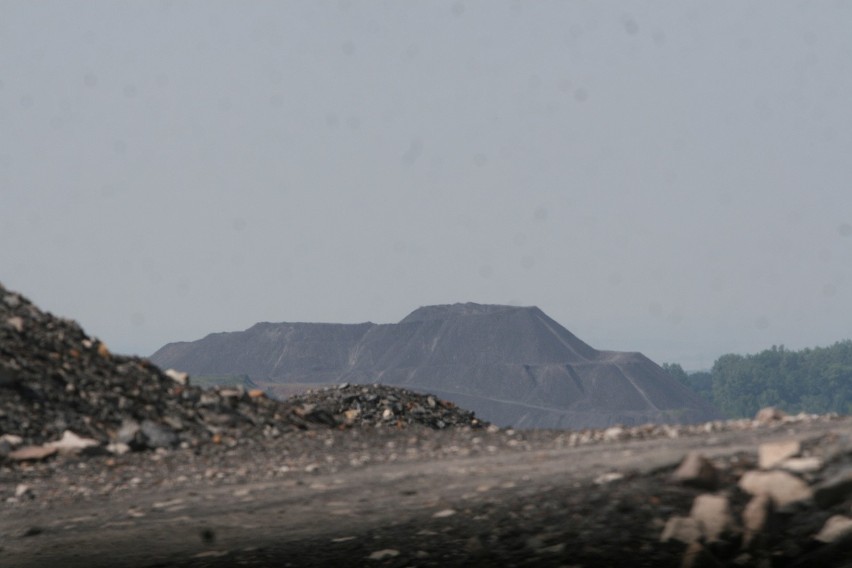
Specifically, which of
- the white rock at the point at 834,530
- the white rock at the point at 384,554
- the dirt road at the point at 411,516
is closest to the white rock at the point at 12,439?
the dirt road at the point at 411,516

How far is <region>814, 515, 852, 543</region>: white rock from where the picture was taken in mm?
5250

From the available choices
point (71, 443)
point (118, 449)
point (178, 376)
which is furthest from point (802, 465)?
point (178, 376)

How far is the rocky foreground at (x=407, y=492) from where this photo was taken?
549 centimetres

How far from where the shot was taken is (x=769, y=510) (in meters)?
5.64

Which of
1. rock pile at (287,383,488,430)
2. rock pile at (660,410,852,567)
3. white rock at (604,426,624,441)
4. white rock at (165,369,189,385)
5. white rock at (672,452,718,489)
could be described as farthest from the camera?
rock pile at (287,383,488,430)

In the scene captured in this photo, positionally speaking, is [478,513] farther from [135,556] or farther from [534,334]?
[534,334]

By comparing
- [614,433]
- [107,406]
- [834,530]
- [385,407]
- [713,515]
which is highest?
[107,406]

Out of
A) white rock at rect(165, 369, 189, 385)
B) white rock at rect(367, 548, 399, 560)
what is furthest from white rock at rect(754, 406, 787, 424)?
white rock at rect(165, 369, 189, 385)

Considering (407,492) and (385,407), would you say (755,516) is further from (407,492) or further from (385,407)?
(385,407)

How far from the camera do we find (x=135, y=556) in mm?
5879

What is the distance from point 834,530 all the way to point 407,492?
2894 millimetres

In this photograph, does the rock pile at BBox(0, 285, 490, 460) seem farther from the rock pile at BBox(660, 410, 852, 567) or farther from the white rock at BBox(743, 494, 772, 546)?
the white rock at BBox(743, 494, 772, 546)

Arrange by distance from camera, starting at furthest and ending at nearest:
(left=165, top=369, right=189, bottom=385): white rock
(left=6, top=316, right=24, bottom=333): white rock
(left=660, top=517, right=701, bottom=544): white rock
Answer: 1. (left=165, top=369, right=189, bottom=385): white rock
2. (left=6, top=316, right=24, bottom=333): white rock
3. (left=660, top=517, right=701, bottom=544): white rock

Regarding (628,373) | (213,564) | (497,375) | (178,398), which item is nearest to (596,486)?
(213,564)
